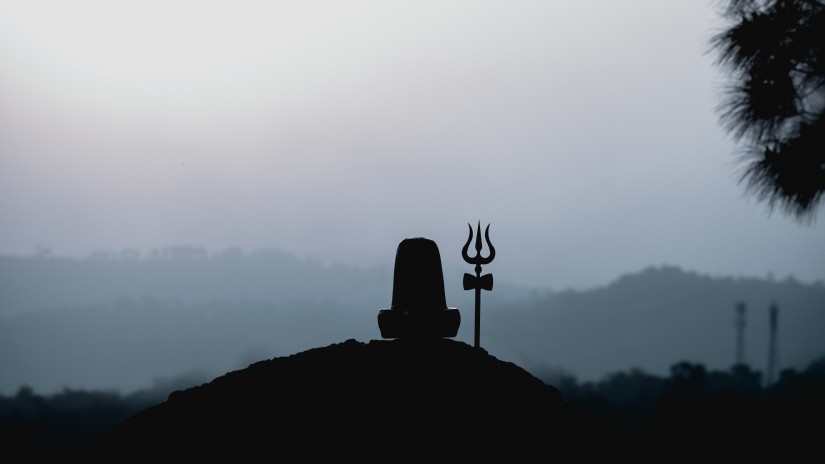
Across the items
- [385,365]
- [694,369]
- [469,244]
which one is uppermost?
[469,244]

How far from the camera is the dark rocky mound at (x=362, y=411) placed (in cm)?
820

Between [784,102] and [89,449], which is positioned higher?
[784,102]

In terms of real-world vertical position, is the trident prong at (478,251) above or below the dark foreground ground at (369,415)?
above

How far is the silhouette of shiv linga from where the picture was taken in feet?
33.9

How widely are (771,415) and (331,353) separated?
26.8 ft

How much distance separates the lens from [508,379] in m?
9.66

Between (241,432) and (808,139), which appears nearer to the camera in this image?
(241,432)

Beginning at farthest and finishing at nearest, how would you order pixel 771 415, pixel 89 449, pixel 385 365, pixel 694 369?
pixel 694 369
pixel 771 415
pixel 385 365
pixel 89 449

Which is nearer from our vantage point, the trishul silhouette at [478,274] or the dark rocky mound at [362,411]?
the dark rocky mound at [362,411]

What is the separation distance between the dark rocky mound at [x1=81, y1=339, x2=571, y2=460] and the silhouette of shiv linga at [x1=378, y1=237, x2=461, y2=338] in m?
0.26

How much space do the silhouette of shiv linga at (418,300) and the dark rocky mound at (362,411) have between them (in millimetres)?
261

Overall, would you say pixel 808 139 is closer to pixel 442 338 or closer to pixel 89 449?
pixel 442 338

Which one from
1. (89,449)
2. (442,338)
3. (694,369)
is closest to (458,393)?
(442,338)

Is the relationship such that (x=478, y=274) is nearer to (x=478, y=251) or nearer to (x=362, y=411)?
(x=478, y=251)
